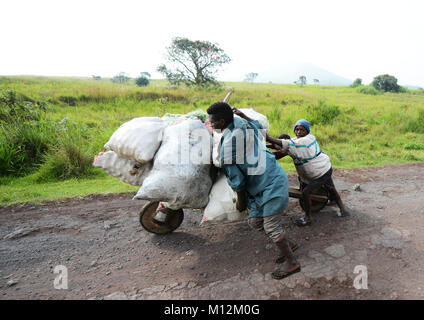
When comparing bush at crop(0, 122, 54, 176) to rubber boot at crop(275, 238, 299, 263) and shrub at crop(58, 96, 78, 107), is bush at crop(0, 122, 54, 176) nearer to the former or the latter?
rubber boot at crop(275, 238, 299, 263)

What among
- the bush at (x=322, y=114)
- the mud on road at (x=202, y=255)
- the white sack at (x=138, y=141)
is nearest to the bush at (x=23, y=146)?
the mud on road at (x=202, y=255)

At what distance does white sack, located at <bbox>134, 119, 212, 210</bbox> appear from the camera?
252cm

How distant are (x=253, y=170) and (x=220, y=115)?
22.4 inches

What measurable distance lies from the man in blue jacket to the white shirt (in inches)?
29.4

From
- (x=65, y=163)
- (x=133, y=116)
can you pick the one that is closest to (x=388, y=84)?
(x=133, y=116)

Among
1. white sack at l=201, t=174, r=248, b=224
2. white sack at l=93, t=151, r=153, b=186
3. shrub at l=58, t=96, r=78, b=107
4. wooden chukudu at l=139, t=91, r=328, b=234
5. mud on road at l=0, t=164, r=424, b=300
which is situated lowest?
mud on road at l=0, t=164, r=424, b=300

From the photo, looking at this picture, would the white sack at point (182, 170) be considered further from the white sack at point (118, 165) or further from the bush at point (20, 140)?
the bush at point (20, 140)

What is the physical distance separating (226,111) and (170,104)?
1032 centimetres

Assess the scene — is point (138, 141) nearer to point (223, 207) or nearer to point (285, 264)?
point (223, 207)

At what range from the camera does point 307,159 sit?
333 cm

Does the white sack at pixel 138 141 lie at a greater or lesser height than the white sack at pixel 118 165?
greater

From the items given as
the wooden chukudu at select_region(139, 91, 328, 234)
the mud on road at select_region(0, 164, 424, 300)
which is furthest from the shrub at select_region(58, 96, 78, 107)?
the wooden chukudu at select_region(139, 91, 328, 234)

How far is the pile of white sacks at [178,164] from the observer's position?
255 cm

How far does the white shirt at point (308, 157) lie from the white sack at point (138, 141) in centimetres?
151
